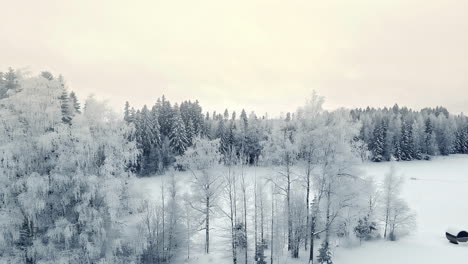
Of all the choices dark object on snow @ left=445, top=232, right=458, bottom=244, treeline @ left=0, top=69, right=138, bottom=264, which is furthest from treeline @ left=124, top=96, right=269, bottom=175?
treeline @ left=0, top=69, right=138, bottom=264

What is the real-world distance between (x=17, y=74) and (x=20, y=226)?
326 inches

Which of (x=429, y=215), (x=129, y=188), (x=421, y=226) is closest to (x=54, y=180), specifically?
(x=129, y=188)

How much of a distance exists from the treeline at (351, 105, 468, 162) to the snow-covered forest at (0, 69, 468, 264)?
194ft

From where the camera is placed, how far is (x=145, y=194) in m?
21.0

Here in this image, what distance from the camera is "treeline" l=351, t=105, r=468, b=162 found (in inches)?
3359

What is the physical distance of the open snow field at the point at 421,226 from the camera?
82.4 feet

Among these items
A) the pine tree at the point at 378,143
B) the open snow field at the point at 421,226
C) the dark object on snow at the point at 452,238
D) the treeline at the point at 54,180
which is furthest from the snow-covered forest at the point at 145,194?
the pine tree at the point at 378,143

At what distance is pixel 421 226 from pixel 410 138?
59.3m

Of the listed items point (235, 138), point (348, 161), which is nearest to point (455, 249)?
point (348, 161)

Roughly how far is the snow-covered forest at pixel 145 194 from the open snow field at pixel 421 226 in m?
0.83

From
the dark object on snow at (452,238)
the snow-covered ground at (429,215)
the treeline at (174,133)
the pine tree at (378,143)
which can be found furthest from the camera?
the pine tree at (378,143)

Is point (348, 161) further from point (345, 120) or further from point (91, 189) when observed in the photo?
point (91, 189)

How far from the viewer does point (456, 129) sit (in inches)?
3920

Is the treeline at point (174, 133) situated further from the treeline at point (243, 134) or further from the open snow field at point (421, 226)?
the open snow field at point (421, 226)
